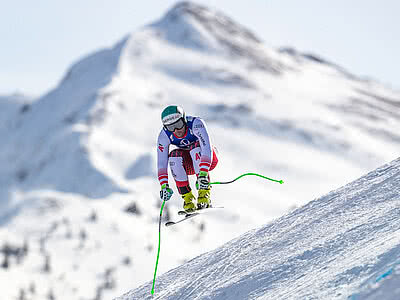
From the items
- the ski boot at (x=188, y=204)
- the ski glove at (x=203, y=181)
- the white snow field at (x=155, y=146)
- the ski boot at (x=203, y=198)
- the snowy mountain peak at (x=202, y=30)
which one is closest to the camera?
the ski glove at (x=203, y=181)

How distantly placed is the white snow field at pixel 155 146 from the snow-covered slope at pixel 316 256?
30 cm

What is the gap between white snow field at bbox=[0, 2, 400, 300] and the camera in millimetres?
31453

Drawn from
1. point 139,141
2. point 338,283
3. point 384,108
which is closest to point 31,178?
point 139,141

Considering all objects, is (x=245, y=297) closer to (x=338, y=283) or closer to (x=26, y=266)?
(x=338, y=283)

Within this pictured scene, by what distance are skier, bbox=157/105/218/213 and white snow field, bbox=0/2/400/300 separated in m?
2.93

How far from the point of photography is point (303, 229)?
7.61 m

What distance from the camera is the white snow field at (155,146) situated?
103 feet

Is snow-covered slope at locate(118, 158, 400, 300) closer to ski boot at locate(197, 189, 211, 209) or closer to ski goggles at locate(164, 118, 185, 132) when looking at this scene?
ski boot at locate(197, 189, 211, 209)

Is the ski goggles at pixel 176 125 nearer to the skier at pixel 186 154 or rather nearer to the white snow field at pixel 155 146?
the skier at pixel 186 154

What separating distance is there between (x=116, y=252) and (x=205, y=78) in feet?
206

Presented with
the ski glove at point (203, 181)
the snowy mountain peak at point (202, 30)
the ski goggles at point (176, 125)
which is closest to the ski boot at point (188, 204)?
the ski glove at point (203, 181)

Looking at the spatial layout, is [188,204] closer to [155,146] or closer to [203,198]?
[203,198]

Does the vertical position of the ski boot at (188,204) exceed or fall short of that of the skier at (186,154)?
it falls short

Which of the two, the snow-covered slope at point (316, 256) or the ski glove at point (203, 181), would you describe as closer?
the snow-covered slope at point (316, 256)
